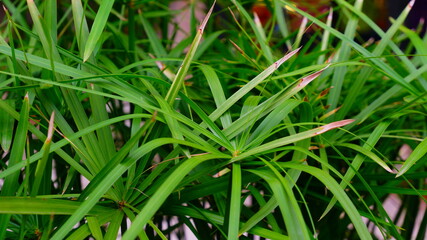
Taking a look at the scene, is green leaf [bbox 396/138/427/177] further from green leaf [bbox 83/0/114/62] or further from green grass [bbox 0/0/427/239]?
green leaf [bbox 83/0/114/62]

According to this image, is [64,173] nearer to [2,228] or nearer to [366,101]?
[2,228]

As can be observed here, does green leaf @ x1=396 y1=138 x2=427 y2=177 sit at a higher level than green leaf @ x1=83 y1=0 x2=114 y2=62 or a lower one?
lower

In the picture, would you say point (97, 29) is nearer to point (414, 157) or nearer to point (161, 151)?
point (161, 151)

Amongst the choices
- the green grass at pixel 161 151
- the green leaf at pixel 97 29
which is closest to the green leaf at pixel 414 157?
the green grass at pixel 161 151

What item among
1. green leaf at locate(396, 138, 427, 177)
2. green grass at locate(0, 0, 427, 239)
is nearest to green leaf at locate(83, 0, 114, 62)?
green grass at locate(0, 0, 427, 239)

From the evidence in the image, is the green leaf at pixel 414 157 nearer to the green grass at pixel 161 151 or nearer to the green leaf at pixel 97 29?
the green grass at pixel 161 151

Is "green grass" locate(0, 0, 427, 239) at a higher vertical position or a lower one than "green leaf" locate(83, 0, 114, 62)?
lower

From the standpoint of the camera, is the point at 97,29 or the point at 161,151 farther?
the point at 161,151

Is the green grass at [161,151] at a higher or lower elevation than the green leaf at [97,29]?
lower

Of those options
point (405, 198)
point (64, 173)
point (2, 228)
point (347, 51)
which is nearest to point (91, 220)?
point (2, 228)

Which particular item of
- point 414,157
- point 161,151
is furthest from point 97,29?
point 414,157

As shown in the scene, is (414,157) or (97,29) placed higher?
(97,29)
